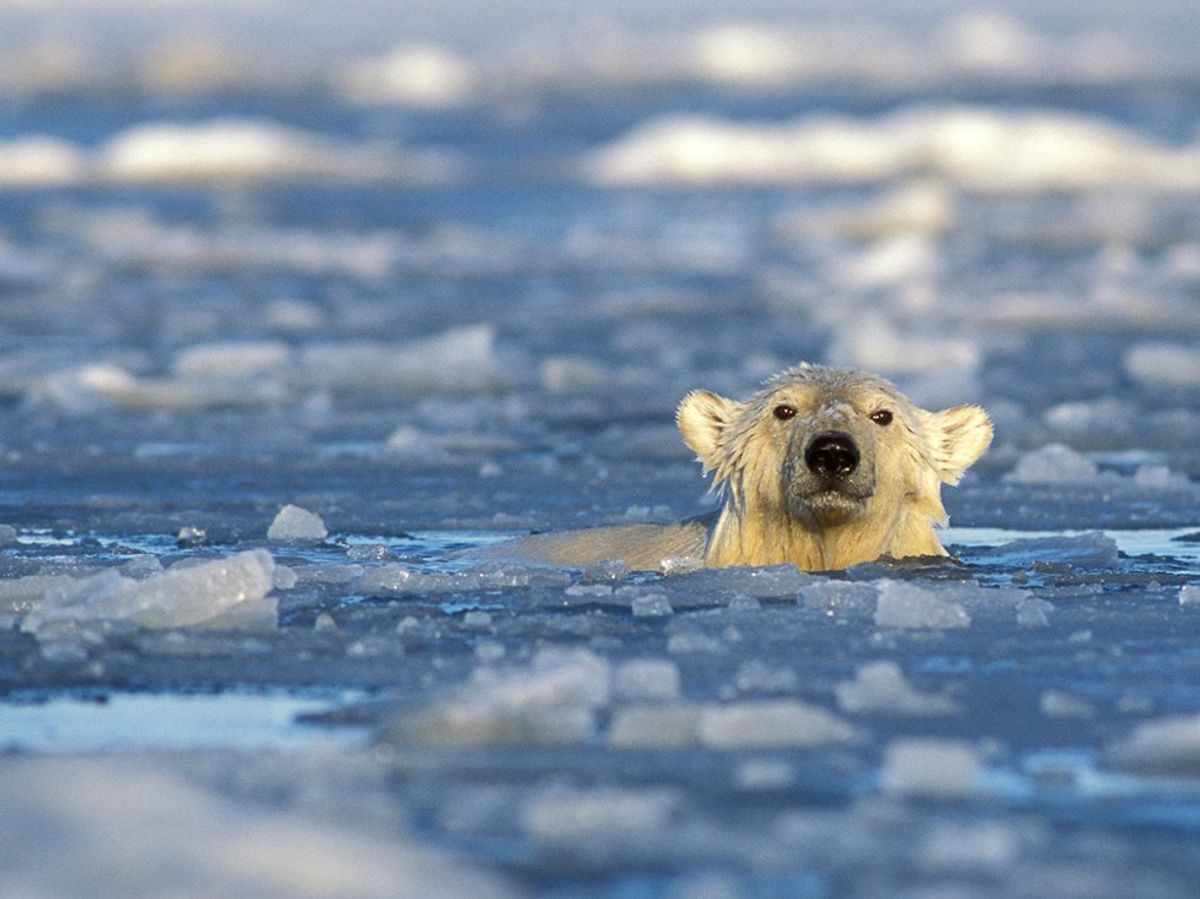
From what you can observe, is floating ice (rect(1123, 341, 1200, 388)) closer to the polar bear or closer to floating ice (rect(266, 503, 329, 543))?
the polar bear

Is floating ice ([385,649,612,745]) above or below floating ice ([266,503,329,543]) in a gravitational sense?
below

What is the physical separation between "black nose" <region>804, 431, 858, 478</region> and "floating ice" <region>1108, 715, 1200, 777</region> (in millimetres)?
1891

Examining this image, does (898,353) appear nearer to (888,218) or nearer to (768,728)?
(768,728)

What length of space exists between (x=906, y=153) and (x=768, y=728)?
22.4 meters

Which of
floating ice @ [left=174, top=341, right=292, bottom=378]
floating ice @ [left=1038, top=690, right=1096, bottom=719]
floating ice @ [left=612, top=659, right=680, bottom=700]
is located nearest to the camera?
floating ice @ [left=1038, top=690, right=1096, bottom=719]

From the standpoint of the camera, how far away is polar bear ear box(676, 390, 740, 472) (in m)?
6.25

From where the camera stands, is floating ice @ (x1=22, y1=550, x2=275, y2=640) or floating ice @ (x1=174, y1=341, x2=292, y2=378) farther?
floating ice @ (x1=174, y1=341, x2=292, y2=378)

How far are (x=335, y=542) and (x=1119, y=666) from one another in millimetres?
2730

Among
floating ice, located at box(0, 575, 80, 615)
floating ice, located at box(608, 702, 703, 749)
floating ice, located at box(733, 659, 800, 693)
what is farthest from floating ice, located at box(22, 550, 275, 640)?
floating ice, located at box(608, 702, 703, 749)

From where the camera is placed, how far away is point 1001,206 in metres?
20.5

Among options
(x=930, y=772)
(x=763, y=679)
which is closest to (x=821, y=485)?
(x=763, y=679)

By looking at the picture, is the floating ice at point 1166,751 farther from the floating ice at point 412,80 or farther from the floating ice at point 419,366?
the floating ice at point 412,80

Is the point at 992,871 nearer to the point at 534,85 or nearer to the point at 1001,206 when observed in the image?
the point at 1001,206

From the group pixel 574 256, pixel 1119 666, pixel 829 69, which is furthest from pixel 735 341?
pixel 829 69
